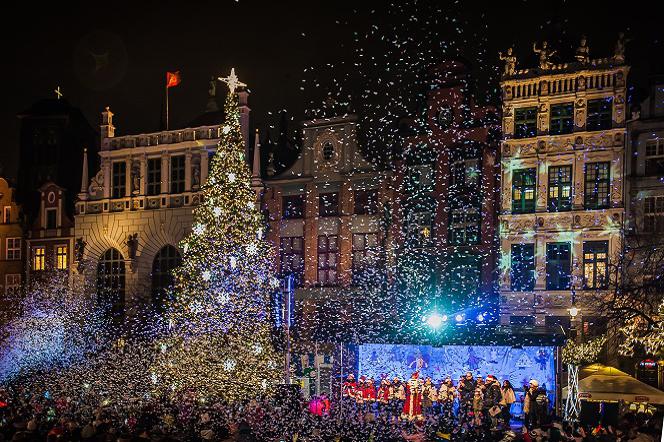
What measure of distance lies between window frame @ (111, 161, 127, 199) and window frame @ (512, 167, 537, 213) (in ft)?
55.9

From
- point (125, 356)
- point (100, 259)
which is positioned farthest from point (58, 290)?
point (125, 356)

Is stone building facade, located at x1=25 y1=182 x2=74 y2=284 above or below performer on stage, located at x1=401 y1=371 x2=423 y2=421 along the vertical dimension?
above

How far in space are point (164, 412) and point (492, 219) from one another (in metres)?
13.8

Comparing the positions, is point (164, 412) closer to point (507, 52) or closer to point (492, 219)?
point (492, 219)

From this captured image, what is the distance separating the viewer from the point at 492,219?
27547 millimetres

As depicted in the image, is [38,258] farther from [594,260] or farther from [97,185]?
[594,260]

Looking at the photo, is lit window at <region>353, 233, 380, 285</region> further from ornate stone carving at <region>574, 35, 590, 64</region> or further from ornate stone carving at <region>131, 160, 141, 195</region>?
ornate stone carving at <region>131, 160, 141, 195</region>

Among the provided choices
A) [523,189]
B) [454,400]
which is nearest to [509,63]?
[523,189]

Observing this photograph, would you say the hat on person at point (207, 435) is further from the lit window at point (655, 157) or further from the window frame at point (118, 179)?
the window frame at point (118, 179)

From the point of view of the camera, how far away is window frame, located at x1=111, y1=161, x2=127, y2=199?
114 ft

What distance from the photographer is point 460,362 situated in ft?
80.2

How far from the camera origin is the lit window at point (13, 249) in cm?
3609

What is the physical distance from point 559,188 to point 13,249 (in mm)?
24246

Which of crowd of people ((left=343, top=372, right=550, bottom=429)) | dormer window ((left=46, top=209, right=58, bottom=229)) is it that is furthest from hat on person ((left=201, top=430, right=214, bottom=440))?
dormer window ((left=46, top=209, right=58, bottom=229))
